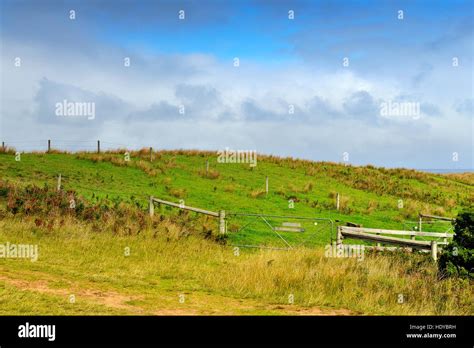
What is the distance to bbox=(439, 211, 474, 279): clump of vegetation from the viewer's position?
13.8 metres

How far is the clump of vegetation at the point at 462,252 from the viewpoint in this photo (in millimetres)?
13805

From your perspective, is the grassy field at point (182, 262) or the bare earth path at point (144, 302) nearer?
the bare earth path at point (144, 302)

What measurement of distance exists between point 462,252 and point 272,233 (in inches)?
472

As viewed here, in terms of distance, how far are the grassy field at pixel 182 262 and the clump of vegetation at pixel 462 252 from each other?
477 millimetres

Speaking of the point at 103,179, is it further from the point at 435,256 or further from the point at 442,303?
the point at 442,303

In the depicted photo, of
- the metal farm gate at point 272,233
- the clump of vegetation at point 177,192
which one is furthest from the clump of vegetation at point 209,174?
the metal farm gate at point 272,233

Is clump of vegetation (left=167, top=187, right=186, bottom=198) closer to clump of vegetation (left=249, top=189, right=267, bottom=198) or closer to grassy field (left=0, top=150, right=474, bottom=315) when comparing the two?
grassy field (left=0, top=150, right=474, bottom=315)

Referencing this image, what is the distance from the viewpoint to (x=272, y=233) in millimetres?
24969
